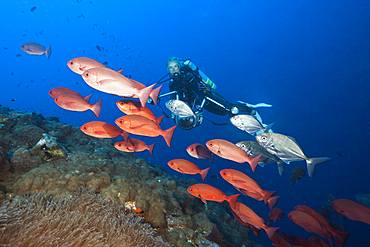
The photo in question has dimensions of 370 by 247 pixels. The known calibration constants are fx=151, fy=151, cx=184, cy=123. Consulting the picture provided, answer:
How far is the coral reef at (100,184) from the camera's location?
2.85 meters

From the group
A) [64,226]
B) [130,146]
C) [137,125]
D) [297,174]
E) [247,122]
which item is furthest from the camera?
[297,174]

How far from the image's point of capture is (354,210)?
420cm

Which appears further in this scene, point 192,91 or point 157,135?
point 192,91

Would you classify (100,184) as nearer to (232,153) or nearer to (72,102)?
(72,102)

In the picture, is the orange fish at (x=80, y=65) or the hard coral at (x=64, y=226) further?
the orange fish at (x=80, y=65)

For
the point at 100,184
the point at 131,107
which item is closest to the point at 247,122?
the point at 131,107

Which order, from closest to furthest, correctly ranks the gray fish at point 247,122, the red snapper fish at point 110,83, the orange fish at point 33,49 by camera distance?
the red snapper fish at point 110,83 → the gray fish at point 247,122 → the orange fish at point 33,49

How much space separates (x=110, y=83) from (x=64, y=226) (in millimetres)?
1926

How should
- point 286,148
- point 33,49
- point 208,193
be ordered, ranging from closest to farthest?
point 286,148 < point 208,193 < point 33,49

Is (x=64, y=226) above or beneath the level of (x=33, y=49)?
beneath

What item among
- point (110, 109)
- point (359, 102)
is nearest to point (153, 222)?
point (359, 102)

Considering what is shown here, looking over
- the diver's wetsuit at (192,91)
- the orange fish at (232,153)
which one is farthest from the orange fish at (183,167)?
the diver's wetsuit at (192,91)

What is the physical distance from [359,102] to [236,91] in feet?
152

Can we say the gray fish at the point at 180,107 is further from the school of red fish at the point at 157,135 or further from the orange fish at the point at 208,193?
the orange fish at the point at 208,193
